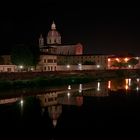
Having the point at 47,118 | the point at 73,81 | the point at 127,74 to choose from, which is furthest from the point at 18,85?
the point at 127,74

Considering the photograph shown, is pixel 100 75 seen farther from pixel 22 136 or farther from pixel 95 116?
pixel 22 136

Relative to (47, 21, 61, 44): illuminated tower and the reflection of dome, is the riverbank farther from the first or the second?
(47, 21, 61, 44): illuminated tower

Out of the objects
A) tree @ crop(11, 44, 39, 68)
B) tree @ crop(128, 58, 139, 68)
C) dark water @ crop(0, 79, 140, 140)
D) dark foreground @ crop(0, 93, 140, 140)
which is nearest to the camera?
dark foreground @ crop(0, 93, 140, 140)

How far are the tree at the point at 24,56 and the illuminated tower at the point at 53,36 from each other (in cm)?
4270

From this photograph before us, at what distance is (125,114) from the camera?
21672 mm

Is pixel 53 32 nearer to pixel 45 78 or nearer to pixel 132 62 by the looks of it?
pixel 132 62

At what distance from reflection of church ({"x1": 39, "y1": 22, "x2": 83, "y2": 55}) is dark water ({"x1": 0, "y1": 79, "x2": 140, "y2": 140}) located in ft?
209

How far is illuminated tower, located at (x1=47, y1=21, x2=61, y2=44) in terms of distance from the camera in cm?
9731

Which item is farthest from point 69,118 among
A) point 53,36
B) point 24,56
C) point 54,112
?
point 53,36

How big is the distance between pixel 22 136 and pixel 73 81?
3502cm

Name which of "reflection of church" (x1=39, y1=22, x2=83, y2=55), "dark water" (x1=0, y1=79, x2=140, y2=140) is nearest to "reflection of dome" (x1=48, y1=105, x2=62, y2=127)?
"dark water" (x1=0, y1=79, x2=140, y2=140)

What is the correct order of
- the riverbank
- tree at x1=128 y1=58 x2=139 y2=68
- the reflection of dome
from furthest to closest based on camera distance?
tree at x1=128 y1=58 x2=139 y2=68, the riverbank, the reflection of dome

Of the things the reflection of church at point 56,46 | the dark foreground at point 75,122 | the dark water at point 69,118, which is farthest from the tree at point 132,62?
the dark foreground at point 75,122

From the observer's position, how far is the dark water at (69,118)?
55.0 ft
